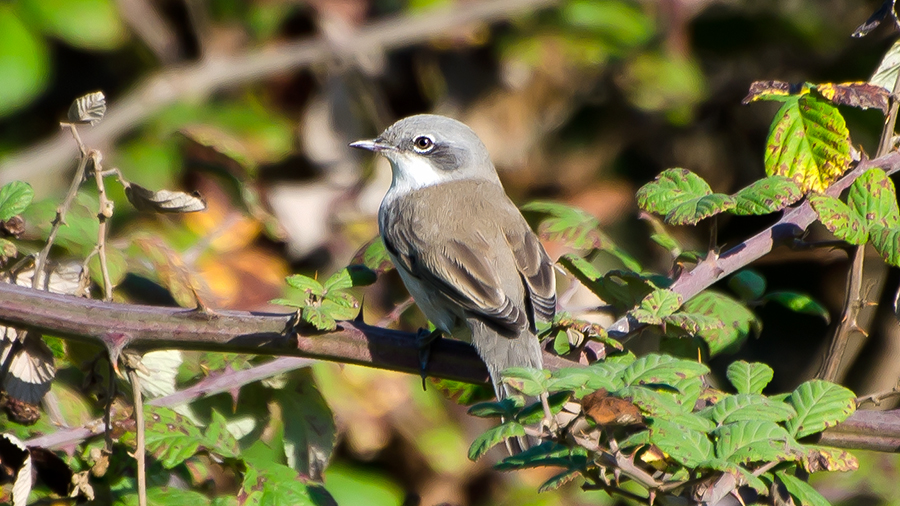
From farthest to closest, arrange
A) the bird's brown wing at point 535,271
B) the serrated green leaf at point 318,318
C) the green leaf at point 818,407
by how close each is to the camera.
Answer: the bird's brown wing at point 535,271 < the serrated green leaf at point 318,318 < the green leaf at point 818,407

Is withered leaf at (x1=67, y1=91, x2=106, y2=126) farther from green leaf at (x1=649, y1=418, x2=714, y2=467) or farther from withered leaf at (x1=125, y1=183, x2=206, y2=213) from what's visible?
green leaf at (x1=649, y1=418, x2=714, y2=467)

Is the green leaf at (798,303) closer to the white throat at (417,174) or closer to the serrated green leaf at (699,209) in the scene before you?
the serrated green leaf at (699,209)

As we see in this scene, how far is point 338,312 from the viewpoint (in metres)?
2.18

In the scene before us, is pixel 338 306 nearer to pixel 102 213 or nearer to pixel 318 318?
pixel 318 318

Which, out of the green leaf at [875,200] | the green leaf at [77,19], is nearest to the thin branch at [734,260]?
the green leaf at [875,200]

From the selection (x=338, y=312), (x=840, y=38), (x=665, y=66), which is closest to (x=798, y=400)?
(x=338, y=312)

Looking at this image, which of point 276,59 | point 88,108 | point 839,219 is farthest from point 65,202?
point 276,59

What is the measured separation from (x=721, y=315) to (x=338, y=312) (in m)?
1.14

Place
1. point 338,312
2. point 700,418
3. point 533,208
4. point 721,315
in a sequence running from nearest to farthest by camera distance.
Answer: point 700,418 < point 338,312 < point 721,315 < point 533,208

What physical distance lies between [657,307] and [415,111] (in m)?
5.02

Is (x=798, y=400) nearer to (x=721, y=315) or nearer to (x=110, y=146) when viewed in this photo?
(x=721, y=315)

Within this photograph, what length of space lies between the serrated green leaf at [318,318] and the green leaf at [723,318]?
107 cm

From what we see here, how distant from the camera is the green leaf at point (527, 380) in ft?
5.68

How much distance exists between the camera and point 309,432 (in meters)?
2.79
